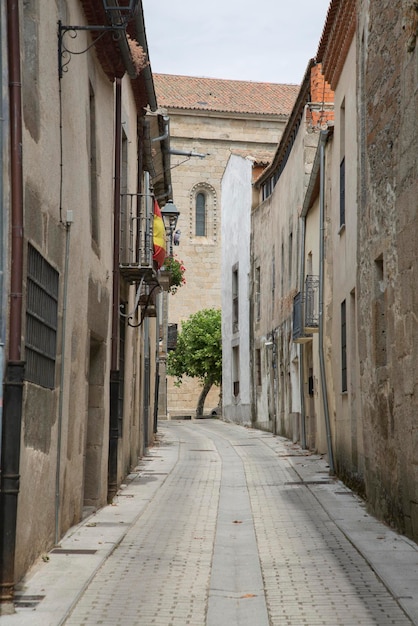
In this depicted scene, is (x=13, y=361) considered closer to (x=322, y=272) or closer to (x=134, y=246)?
(x=134, y=246)

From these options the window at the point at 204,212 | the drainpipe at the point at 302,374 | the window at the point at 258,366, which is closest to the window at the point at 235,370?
the window at the point at 258,366

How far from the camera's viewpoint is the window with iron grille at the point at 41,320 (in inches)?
301

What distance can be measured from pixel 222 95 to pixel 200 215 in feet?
22.1

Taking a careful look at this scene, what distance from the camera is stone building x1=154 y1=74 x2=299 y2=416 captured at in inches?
1897

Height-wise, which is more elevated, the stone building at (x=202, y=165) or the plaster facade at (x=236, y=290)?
the stone building at (x=202, y=165)

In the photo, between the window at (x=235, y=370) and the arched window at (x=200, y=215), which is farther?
the arched window at (x=200, y=215)

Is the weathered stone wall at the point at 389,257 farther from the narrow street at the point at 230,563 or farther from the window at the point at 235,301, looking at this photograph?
the window at the point at 235,301

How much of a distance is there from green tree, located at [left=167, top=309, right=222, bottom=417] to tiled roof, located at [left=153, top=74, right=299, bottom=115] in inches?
485

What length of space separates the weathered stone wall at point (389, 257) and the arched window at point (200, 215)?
1426 inches

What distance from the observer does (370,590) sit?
282 inches

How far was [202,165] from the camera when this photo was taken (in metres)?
49.2

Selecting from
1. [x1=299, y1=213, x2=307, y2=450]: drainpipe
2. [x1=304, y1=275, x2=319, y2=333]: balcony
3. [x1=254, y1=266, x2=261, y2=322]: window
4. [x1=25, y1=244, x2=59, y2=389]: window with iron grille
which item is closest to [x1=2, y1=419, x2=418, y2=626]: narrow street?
[x1=25, y1=244, x2=59, y2=389]: window with iron grille

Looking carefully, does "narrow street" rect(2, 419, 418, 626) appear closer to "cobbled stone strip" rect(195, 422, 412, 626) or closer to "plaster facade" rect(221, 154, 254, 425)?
"cobbled stone strip" rect(195, 422, 412, 626)

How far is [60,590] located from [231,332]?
29028mm
